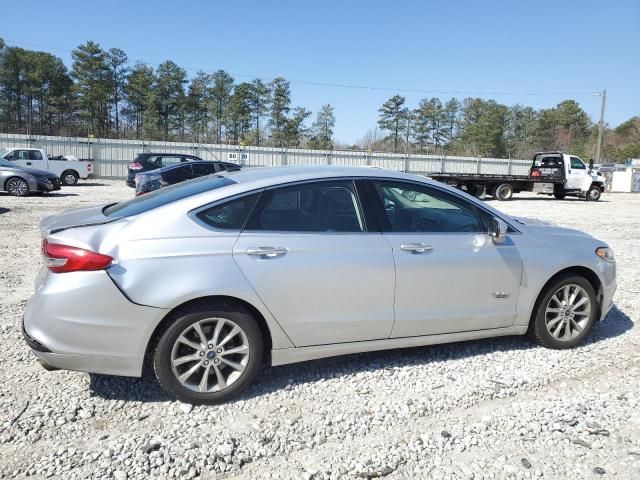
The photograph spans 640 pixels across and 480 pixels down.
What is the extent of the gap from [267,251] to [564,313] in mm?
2698

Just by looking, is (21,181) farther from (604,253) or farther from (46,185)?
(604,253)

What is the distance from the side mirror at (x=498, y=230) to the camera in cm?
384

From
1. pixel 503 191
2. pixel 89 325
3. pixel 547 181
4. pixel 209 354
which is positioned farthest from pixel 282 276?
pixel 547 181

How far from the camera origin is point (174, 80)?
5444 centimetres

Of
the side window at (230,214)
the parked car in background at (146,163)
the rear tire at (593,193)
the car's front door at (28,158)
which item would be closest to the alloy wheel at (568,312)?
the side window at (230,214)

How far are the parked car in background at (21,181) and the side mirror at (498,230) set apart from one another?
17078mm

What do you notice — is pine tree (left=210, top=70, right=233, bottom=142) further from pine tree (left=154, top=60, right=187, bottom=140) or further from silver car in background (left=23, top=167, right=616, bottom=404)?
silver car in background (left=23, top=167, right=616, bottom=404)

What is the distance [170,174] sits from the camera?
15859 mm

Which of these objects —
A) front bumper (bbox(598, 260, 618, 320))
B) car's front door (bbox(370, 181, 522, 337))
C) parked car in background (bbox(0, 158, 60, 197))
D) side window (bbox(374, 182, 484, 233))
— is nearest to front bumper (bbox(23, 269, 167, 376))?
car's front door (bbox(370, 181, 522, 337))

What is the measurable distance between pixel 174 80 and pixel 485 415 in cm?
5716

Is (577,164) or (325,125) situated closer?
(577,164)

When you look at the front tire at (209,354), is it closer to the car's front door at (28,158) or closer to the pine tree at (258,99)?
the car's front door at (28,158)

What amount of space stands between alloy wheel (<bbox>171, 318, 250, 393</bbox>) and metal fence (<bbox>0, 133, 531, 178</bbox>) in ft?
74.1

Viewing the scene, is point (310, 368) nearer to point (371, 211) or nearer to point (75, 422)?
point (371, 211)
